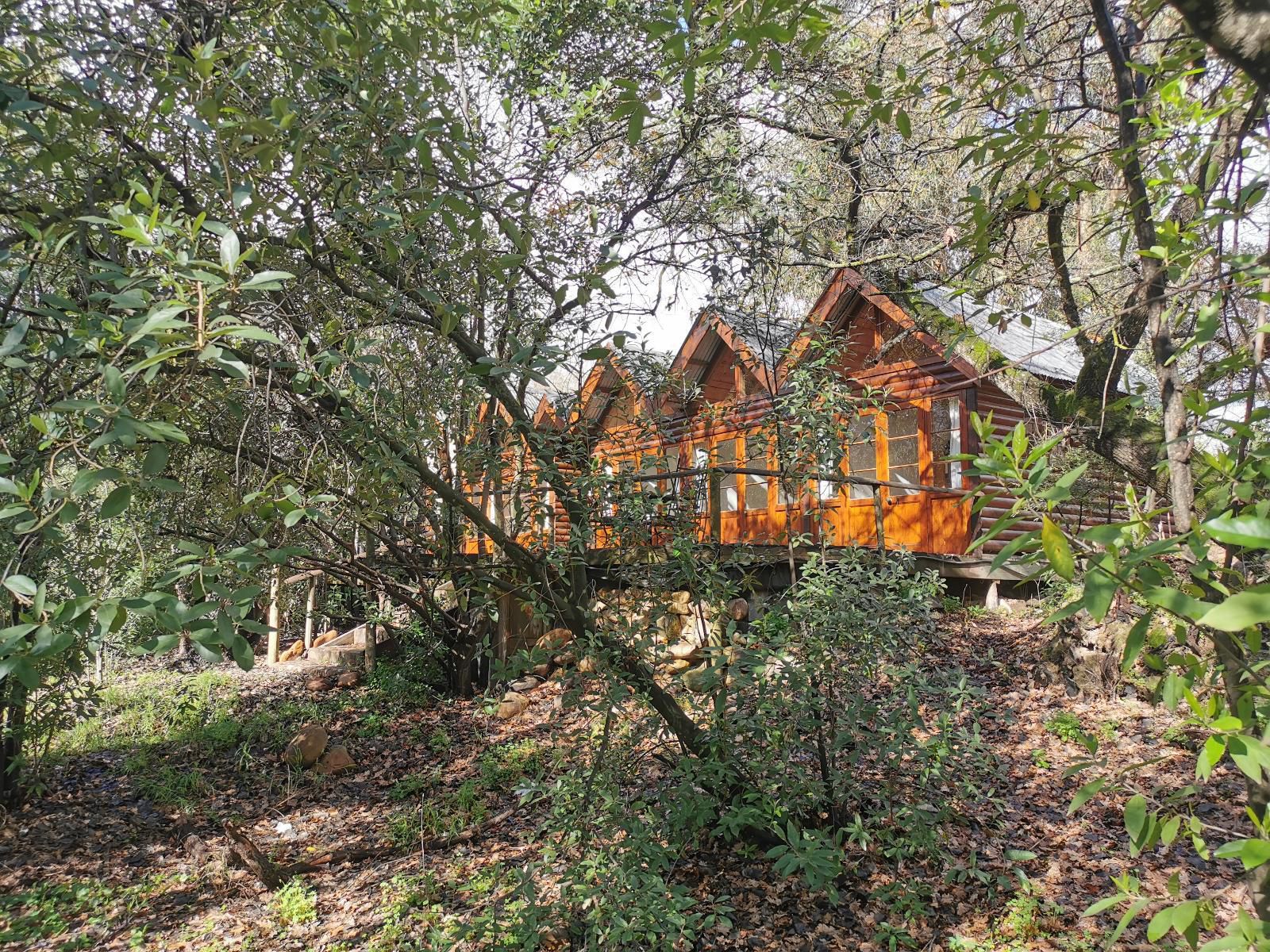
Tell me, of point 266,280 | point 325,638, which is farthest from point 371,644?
point 266,280

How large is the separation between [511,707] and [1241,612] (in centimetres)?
831

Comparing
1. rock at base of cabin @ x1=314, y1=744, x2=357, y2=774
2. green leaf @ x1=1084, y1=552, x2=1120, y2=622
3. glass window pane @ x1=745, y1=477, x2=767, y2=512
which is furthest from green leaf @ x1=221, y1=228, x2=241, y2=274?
glass window pane @ x1=745, y1=477, x2=767, y2=512

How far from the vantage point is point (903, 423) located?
11.0 metres

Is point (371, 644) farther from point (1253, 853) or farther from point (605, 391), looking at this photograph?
point (1253, 853)

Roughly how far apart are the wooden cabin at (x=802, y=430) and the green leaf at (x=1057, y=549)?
416mm

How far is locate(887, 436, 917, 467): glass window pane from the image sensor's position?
10.8m

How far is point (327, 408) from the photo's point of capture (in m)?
3.37

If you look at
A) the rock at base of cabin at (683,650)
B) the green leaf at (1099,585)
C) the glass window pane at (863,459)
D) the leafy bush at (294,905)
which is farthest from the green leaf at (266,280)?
the glass window pane at (863,459)

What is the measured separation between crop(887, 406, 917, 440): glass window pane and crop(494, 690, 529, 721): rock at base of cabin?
604 cm

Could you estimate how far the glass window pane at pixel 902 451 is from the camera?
10.8 meters

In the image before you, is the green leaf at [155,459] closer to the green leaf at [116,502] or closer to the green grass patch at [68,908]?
the green leaf at [116,502]

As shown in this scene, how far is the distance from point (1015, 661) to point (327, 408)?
6698mm

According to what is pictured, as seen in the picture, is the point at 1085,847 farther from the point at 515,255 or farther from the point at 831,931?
the point at 515,255

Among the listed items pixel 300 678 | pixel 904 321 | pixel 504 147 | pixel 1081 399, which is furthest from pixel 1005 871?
pixel 300 678
